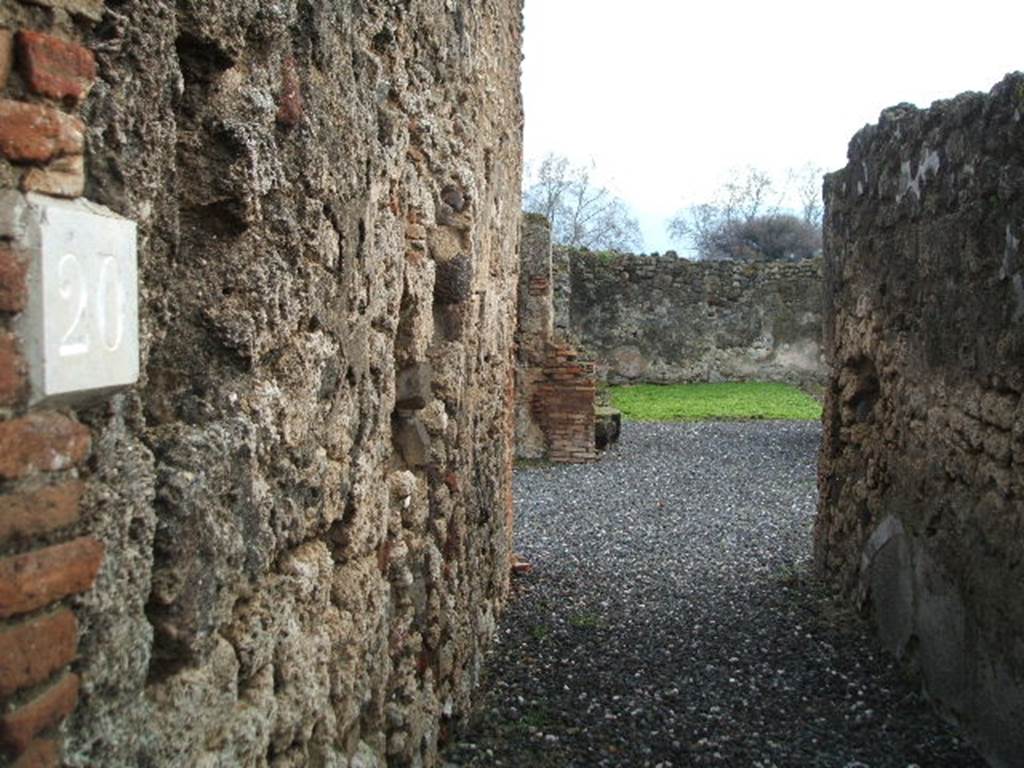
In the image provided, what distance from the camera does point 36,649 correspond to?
1.21m

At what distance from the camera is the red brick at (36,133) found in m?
1.17

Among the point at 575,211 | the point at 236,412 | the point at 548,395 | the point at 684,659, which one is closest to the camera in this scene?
the point at 236,412

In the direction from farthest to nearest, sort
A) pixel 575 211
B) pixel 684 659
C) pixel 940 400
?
pixel 575 211 < pixel 684 659 < pixel 940 400

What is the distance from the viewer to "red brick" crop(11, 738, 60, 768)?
1183mm

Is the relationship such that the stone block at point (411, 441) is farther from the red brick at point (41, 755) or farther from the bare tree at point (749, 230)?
the bare tree at point (749, 230)

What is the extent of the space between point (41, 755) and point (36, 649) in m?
0.12

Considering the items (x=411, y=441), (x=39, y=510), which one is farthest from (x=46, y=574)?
(x=411, y=441)

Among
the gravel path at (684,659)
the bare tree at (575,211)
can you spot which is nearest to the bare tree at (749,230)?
the bare tree at (575,211)

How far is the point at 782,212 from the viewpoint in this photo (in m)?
46.9

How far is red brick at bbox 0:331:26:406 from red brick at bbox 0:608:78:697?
0.25 metres

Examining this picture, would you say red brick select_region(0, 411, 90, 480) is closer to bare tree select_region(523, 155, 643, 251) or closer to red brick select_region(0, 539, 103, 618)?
red brick select_region(0, 539, 103, 618)

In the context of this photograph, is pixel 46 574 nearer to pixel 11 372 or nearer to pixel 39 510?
pixel 39 510

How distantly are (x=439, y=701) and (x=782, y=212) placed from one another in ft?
150

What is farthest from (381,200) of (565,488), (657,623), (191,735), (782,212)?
(782,212)
